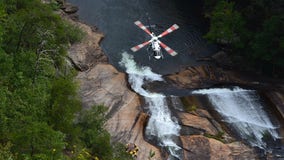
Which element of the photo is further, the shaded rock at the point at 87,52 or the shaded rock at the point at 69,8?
the shaded rock at the point at 69,8

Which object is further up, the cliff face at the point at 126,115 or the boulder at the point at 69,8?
the boulder at the point at 69,8

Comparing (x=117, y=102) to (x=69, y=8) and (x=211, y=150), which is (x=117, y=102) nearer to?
(x=211, y=150)

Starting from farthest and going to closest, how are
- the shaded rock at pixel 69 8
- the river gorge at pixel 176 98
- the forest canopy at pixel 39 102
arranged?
the shaded rock at pixel 69 8
the river gorge at pixel 176 98
the forest canopy at pixel 39 102

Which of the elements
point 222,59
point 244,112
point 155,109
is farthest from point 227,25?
point 155,109

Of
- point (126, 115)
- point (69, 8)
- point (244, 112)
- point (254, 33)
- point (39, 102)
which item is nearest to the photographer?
point (39, 102)

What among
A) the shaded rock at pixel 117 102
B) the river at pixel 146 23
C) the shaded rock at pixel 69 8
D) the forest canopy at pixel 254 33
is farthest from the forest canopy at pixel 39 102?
the shaded rock at pixel 69 8

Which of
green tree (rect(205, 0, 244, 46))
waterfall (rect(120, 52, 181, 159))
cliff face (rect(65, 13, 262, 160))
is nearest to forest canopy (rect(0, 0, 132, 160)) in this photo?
cliff face (rect(65, 13, 262, 160))

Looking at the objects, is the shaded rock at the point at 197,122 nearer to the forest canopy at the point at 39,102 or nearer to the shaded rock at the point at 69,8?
the forest canopy at the point at 39,102
